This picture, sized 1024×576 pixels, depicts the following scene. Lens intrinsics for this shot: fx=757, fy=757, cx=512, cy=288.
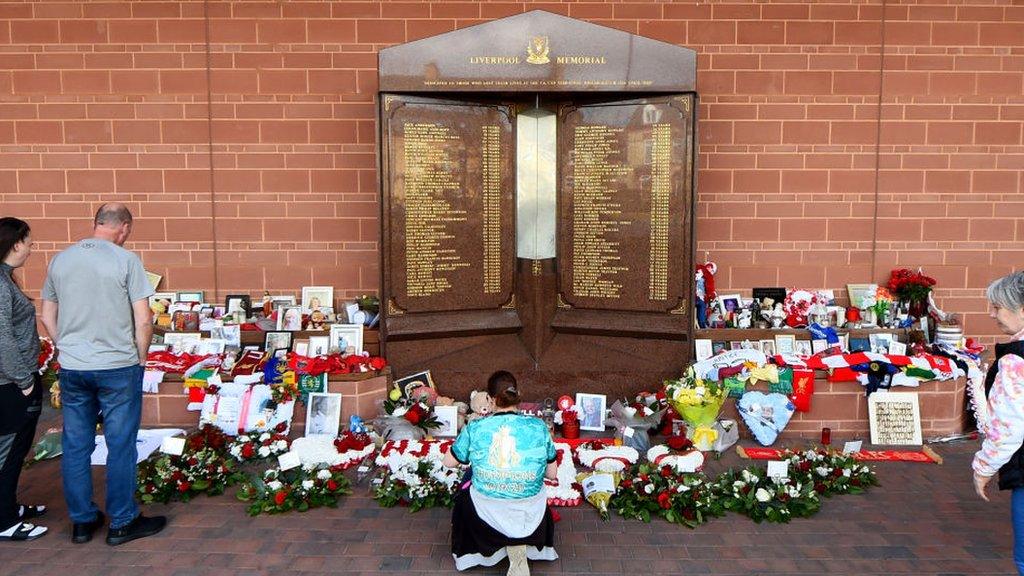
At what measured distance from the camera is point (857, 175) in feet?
23.0

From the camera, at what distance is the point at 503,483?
3.57 meters

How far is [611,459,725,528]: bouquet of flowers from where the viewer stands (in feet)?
14.5

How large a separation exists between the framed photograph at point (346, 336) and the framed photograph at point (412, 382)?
0.47 m

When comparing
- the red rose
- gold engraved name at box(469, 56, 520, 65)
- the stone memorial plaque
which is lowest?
the red rose

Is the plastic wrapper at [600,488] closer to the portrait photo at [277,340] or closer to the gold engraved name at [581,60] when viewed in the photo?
the portrait photo at [277,340]

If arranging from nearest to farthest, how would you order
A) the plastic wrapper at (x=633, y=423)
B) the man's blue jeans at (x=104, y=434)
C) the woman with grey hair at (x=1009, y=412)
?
the woman with grey hair at (x=1009, y=412)
the man's blue jeans at (x=104, y=434)
the plastic wrapper at (x=633, y=423)

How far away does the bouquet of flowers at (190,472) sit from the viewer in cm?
469

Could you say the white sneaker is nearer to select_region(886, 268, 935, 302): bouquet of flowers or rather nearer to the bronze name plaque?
the bronze name plaque

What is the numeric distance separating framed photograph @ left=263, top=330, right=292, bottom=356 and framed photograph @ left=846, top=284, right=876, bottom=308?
5099 millimetres

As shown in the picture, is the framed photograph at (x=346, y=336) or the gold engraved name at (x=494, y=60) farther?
the framed photograph at (x=346, y=336)

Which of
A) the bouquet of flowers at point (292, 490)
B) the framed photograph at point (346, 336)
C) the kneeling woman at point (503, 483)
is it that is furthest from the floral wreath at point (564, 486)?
the framed photograph at point (346, 336)

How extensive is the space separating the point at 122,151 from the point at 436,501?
4.71 metres

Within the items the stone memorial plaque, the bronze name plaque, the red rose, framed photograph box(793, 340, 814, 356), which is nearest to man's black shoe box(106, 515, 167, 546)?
the bronze name plaque

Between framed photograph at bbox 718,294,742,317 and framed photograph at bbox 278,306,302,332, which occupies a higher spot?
framed photograph at bbox 718,294,742,317
